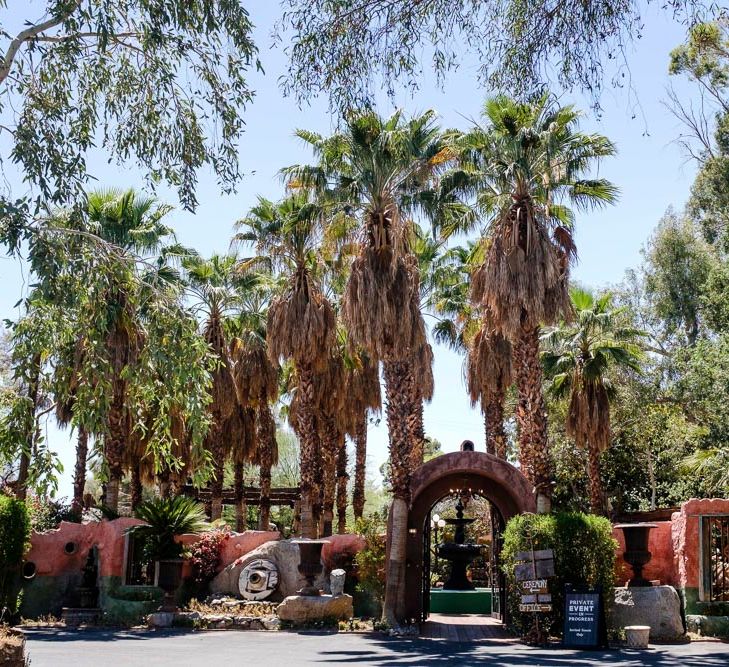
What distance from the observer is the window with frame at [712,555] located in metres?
18.1

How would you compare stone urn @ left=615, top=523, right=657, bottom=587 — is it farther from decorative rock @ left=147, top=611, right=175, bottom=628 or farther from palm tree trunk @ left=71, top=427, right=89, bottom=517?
palm tree trunk @ left=71, top=427, right=89, bottom=517

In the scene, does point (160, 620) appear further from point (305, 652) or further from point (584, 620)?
point (584, 620)

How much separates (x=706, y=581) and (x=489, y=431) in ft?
38.1

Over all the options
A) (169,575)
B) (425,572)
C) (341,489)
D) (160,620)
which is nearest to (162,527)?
(169,575)

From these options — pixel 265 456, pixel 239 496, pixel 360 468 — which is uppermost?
pixel 265 456

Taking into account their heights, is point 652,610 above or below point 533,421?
below

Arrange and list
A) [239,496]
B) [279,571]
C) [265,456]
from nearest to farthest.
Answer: [279,571] < [265,456] < [239,496]

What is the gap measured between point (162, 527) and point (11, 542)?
3.66 metres

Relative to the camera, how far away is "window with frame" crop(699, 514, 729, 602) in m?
18.1

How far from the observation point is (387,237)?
22.0 metres

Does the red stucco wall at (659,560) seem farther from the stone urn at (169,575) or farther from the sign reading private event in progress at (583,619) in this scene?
the stone urn at (169,575)

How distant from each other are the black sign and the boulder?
7.89 metres

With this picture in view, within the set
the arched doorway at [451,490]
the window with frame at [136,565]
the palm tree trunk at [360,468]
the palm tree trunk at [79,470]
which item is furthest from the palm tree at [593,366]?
the palm tree trunk at [79,470]

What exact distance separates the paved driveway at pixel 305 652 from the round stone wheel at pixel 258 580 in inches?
145
